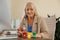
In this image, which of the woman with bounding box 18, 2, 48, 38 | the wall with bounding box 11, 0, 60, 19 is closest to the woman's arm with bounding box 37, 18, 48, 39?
the woman with bounding box 18, 2, 48, 38

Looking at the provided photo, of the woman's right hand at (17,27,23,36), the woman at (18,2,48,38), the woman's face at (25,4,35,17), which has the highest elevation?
the woman's face at (25,4,35,17)

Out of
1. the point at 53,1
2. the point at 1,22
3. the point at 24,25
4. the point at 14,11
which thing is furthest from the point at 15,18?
the point at 53,1

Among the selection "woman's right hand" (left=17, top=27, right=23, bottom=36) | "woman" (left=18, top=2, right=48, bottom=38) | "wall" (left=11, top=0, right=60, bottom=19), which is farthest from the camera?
"wall" (left=11, top=0, right=60, bottom=19)

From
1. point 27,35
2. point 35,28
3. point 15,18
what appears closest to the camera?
point 27,35

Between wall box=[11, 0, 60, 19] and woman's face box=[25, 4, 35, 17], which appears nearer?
woman's face box=[25, 4, 35, 17]

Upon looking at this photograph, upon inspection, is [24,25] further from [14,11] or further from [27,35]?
[14,11]

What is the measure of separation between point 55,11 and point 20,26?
95 centimetres


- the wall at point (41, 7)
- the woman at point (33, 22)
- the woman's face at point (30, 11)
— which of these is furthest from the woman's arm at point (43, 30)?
the wall at point (41, 7)

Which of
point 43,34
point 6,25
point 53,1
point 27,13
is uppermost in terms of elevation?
point 53,1

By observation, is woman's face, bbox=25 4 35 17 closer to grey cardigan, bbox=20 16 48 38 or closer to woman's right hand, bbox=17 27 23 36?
grey cardigan, bbox=20 16 48 38

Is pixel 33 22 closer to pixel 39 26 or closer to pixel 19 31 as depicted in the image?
pixel 39 26

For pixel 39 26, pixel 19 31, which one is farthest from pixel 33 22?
pixel 19 31

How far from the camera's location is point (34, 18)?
187 cm

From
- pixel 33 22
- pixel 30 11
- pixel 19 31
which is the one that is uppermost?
pixel 30 11
